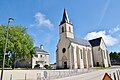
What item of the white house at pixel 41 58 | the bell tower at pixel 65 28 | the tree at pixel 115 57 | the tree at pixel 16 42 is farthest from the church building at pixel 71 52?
the tree at pixel 115 57

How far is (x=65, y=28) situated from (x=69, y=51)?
8.61m

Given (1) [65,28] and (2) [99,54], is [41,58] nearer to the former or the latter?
(1) [65,28]

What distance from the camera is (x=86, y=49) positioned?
54.3 metres

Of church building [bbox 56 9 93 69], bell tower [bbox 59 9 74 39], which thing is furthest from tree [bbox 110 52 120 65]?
bell tower [bbox 59 9 74 39]

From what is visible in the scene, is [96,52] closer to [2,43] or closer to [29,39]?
[29,39]

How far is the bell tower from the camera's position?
49.7 m

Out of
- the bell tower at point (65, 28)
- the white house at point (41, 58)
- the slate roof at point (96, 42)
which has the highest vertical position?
the bell tower at point (65, 28)

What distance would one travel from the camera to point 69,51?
4631 centimetres

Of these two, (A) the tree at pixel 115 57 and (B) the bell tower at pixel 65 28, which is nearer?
(B) the bell tower at pixel 65 28

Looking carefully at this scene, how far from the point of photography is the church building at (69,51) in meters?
46.2

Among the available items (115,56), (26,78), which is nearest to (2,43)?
(26,78)

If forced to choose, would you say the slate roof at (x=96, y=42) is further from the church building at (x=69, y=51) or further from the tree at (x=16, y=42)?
the tree at (x=16, y=42)

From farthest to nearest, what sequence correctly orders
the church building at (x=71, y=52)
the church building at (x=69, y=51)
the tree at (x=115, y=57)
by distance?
the tree at (x=115, y=57), the church building at (x=71, y=52), the church building at (x=69, y=51)

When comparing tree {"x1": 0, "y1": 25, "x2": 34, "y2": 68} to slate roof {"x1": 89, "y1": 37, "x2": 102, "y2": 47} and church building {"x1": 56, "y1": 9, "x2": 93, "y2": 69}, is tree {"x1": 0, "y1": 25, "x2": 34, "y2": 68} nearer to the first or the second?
church building {"x1": 56, "y1": 9, "x2": 93, "y2": 69}
